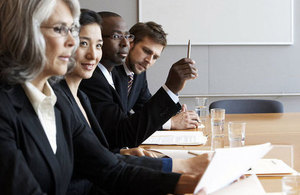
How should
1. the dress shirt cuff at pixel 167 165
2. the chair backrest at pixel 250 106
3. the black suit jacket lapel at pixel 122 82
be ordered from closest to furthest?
the dress shirt cuff at pixel 167 165 → the black suit jacket lapel at pixel 122 82 → the chair backrest at pixel 250 106

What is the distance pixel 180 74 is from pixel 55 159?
93 centimetres

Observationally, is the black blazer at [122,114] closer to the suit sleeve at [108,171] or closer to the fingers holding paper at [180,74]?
the fingers holding paper at [180,74]

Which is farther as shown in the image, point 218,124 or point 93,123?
point 218,124

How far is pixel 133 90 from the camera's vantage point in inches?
117

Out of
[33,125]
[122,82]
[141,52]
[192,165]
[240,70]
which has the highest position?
[141,52]

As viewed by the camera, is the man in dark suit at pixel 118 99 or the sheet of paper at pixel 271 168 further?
the man in dark suit at pixel 118 99

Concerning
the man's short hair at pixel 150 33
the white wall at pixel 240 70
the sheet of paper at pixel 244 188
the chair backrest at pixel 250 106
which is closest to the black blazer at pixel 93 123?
the sheet of paper at pixel 244 188

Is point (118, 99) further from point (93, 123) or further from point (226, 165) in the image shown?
point (226, 165)

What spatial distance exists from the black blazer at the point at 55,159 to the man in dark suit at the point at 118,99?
22.0 inches

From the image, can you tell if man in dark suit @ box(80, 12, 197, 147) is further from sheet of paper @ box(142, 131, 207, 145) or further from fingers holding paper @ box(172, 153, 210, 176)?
fingers holding paper @ box(172, 153, 210, 176)

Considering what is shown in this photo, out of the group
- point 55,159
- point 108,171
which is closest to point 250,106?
point 108,171

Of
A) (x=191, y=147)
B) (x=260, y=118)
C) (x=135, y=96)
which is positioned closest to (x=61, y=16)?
(x=191, y=147)

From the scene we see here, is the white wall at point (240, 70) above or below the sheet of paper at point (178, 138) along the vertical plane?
above

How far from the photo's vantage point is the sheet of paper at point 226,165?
1.10 metres
